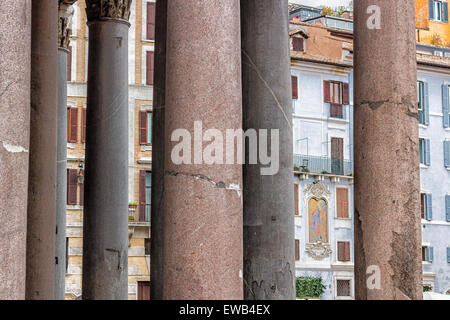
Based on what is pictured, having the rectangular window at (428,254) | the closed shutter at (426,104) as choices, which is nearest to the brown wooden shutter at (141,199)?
the rectangular window at (428,254)

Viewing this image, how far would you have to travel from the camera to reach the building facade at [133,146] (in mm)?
65688

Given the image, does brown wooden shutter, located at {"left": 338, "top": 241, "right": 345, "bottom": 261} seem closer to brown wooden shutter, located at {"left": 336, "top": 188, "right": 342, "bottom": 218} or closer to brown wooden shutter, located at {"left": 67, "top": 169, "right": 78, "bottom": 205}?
brown wooden shutter, located at {"left": 336, "top": 188, "right": 342, "bottom": 218}

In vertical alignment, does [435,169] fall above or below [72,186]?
above

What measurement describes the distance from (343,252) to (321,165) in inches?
278

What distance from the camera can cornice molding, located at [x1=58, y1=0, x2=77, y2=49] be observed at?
32281mm

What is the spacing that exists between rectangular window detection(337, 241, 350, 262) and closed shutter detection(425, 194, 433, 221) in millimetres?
7935

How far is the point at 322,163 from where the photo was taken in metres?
77.1

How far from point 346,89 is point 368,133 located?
201 ft

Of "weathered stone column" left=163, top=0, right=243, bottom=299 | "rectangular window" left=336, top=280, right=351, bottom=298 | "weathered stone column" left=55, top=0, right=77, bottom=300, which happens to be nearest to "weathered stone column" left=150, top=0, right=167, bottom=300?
"weathered stone column" left=163, top=0, right=243, bottom=299

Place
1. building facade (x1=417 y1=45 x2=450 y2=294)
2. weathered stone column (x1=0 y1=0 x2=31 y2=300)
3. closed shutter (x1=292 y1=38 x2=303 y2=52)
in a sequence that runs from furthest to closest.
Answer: building facade (x1=417 y1=45 x2=450 y2=294)
closed shutter (x1=292 y1=38 x2=303 y2=52)
weathered stone column (x1=0 y1=0 x2=31 y2=300)

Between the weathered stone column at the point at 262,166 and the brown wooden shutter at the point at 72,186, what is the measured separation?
44.8 metres

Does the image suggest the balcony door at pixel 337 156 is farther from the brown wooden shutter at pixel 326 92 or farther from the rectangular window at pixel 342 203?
the brown wooden shutter at pixel 326 92

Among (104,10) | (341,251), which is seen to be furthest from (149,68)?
(104,10)

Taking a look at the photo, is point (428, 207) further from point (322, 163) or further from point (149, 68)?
point (149, 68)
